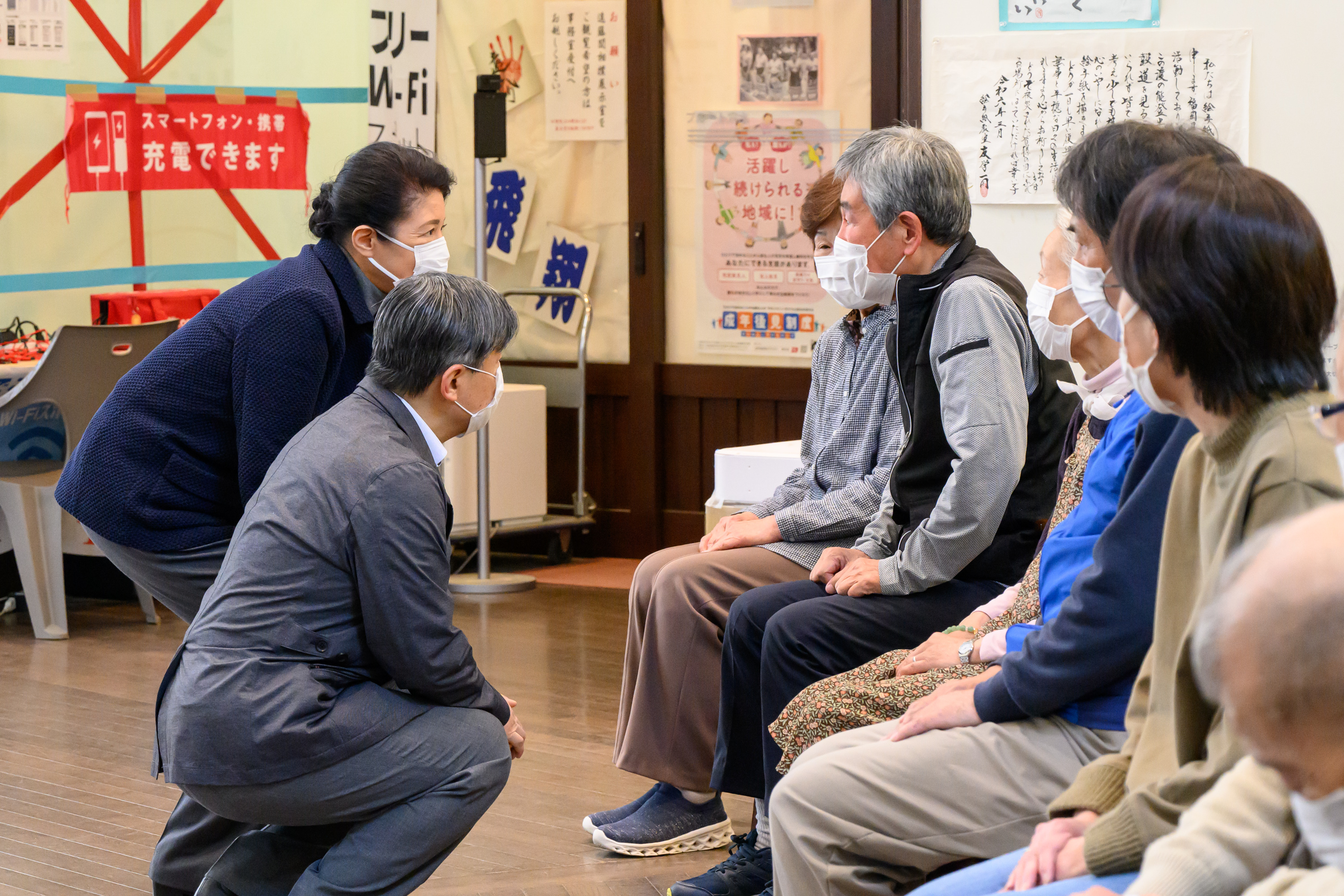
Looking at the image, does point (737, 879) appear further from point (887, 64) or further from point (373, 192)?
point (887, 64)

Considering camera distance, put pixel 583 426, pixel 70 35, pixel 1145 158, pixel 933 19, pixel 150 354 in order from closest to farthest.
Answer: pixel 1145 158, pixel 150 354, pixel 933 19, pixel 70 35, pixel 583 426

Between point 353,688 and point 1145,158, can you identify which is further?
point 353,688

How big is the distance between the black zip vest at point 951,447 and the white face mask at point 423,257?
0.85m

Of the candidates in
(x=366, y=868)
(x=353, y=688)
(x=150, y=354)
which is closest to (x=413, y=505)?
(x=353, y=688)

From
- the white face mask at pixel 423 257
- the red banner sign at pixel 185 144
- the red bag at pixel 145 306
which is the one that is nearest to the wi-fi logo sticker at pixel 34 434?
the red bag at pixel 145 306

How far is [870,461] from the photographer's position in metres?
2.66

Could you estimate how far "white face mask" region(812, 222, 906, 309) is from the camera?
8.39 feet

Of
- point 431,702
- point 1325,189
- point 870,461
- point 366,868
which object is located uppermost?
point 1325,189

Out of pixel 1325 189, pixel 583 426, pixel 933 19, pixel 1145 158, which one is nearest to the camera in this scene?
pixel 1145 158

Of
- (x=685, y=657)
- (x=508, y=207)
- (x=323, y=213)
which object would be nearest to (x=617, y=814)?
(x=685, y=657)

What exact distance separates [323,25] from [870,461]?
13.3 feet

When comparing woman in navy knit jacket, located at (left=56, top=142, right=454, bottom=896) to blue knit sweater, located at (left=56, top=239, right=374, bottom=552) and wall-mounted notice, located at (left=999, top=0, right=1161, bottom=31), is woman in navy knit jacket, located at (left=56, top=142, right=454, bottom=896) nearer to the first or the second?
blue knit sweater, located at (left=56, top=239, right=374, bottom=552)

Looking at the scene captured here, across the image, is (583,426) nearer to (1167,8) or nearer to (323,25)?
(323,25)

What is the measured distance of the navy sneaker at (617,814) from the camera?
2863 mm
